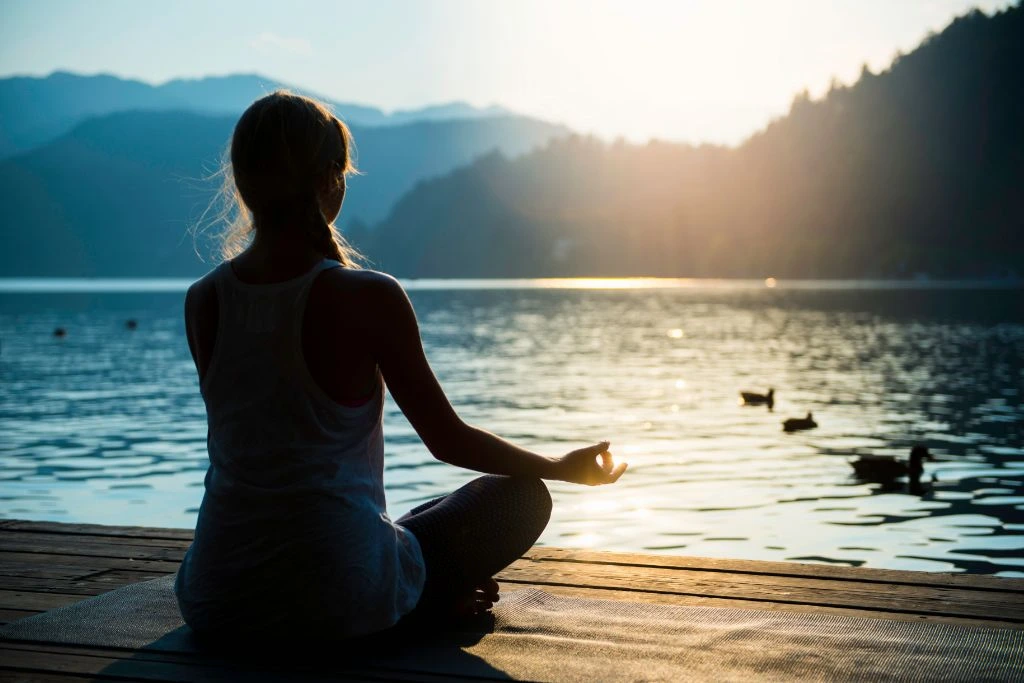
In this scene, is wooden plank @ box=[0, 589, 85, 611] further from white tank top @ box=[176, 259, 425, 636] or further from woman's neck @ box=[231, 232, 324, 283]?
woman's neck @ box=[231, 232, 324, 283]

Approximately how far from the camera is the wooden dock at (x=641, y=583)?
171 inches

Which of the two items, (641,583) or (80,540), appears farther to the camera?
(80,540)

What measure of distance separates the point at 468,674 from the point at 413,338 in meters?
1.08

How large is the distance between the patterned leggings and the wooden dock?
887mm

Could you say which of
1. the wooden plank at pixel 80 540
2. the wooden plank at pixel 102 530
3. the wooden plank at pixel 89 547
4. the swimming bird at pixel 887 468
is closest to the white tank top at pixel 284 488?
the wooden plank at pixel 89 547

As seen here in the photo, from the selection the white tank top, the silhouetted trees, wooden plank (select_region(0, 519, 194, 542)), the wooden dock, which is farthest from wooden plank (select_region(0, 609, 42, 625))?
the silhouetted trees

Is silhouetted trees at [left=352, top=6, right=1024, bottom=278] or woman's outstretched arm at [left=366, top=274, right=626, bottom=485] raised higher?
silhouetted trees at [left=352, top=6, right=1024, bottom=278]

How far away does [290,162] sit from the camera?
3.19 m

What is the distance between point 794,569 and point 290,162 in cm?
321

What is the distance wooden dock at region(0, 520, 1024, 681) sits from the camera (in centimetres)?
434

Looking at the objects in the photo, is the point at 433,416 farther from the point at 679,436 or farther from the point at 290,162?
the point at 679,436

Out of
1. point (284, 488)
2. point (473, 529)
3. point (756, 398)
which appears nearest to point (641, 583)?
point (473, 529)

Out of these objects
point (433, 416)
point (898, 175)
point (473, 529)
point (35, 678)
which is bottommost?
point (35, 678)

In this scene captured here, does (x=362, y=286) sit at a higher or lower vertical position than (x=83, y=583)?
higher
